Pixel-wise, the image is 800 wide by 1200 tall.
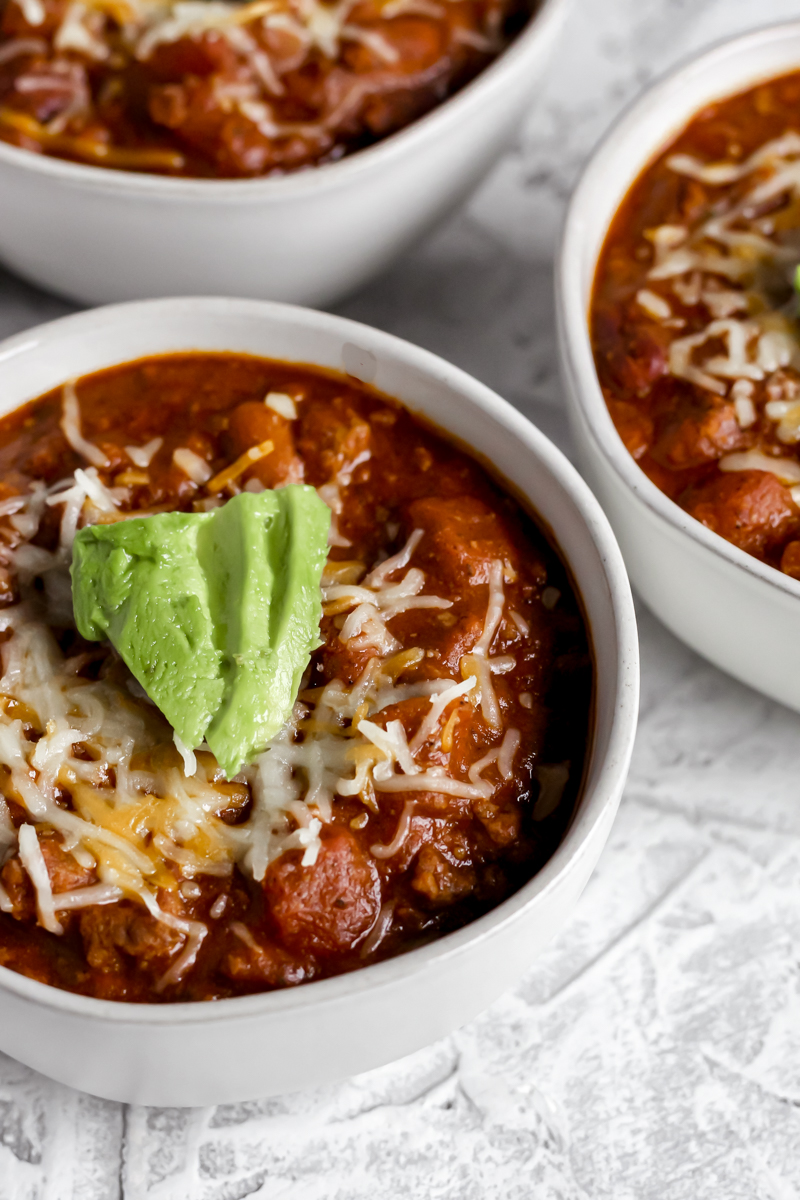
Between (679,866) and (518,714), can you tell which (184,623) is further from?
(679,866)

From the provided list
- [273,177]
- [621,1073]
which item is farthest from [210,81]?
[621,1073]

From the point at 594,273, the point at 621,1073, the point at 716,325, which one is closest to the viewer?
the point at 621,1073

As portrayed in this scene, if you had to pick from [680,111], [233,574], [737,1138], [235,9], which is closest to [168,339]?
[233,574]

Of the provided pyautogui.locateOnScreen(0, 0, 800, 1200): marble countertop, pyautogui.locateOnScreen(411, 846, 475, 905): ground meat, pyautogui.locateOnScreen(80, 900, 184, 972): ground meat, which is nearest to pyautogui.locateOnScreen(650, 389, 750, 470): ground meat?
pyautogui.locateOnScreen(0, 0, 800, 1200): marble countertop

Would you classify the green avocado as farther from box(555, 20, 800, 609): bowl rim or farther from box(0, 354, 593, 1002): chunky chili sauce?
box(555, 20, 800, 609): bowl rim

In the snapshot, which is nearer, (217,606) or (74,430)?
(217,606)

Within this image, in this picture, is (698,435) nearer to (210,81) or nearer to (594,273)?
(594,273)

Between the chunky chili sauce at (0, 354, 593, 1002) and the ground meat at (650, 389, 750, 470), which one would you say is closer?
the chunky chili sauce at (0, 354, 593, 1002)
